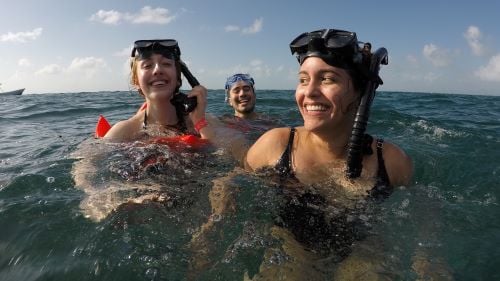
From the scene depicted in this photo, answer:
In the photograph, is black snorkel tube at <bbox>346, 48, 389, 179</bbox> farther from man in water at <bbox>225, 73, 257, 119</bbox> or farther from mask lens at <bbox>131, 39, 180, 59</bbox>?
man in water at <bbox>225, 73, 257, 119</bbox>

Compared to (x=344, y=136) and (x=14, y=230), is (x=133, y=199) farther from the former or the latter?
(x=344, y=136)

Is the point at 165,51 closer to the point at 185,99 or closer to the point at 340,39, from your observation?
the point at 185,99

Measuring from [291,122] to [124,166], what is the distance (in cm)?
603

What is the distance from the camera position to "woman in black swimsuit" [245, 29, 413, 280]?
3233 mm

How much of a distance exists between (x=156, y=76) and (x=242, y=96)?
3658 mm

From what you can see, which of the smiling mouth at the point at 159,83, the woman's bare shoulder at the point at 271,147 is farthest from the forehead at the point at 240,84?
the woman's bare shoulder at the point at 271,147

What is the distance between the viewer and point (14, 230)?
3.75 metres

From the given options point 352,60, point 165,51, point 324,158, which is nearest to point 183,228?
point 324,158

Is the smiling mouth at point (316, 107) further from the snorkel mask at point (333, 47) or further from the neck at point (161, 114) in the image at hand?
the neck at point (161, 114)

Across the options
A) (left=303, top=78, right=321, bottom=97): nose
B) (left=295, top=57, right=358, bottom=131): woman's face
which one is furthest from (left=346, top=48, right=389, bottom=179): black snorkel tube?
(left=303, top=78, right=321, bottom=97): nose

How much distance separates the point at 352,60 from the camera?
325cm

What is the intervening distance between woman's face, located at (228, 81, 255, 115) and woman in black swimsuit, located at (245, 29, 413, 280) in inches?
189

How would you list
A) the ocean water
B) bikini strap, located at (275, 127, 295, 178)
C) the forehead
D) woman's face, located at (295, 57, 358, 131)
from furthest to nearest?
the forehead < bikini strap, located at (275, 127, 295, 178) < woman's face, located at (295, 57, 358, 131) < the ocean water

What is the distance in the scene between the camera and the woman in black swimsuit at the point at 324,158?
323 centimetres
